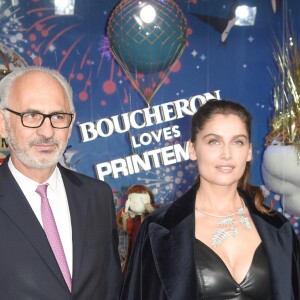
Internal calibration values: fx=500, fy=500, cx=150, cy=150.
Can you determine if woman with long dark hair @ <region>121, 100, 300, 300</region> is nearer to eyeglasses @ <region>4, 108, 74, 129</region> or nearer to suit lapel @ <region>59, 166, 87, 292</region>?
suit lapel @ <region>59, 166, 87, 292</region>

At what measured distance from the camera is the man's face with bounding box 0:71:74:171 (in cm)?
172

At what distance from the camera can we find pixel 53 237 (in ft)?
5.65

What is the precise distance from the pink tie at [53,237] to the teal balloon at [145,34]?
250 cm

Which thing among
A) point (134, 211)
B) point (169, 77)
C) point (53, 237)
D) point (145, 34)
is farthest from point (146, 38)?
point (53, 237)

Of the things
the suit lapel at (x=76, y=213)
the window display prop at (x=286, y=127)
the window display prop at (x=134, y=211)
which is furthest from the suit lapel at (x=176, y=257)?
Answer: the window display prop at (x=286, y=127)

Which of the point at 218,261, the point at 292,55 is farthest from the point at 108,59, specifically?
the point at 218,261

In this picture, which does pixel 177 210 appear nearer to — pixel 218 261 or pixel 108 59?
pixel 218 261

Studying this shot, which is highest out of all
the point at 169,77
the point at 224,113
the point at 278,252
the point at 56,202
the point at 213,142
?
the point at 169,77

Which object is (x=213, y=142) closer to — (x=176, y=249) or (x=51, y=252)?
(x=176, y=249)

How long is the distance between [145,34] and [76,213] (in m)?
2.54

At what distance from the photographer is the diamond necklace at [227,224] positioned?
1.88 meters

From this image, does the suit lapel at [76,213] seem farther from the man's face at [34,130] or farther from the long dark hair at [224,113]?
the long dark hair at [224,113]

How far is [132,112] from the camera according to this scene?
13.8ft

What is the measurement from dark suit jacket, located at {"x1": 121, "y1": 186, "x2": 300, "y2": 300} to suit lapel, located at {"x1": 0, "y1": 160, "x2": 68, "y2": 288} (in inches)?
14.1
